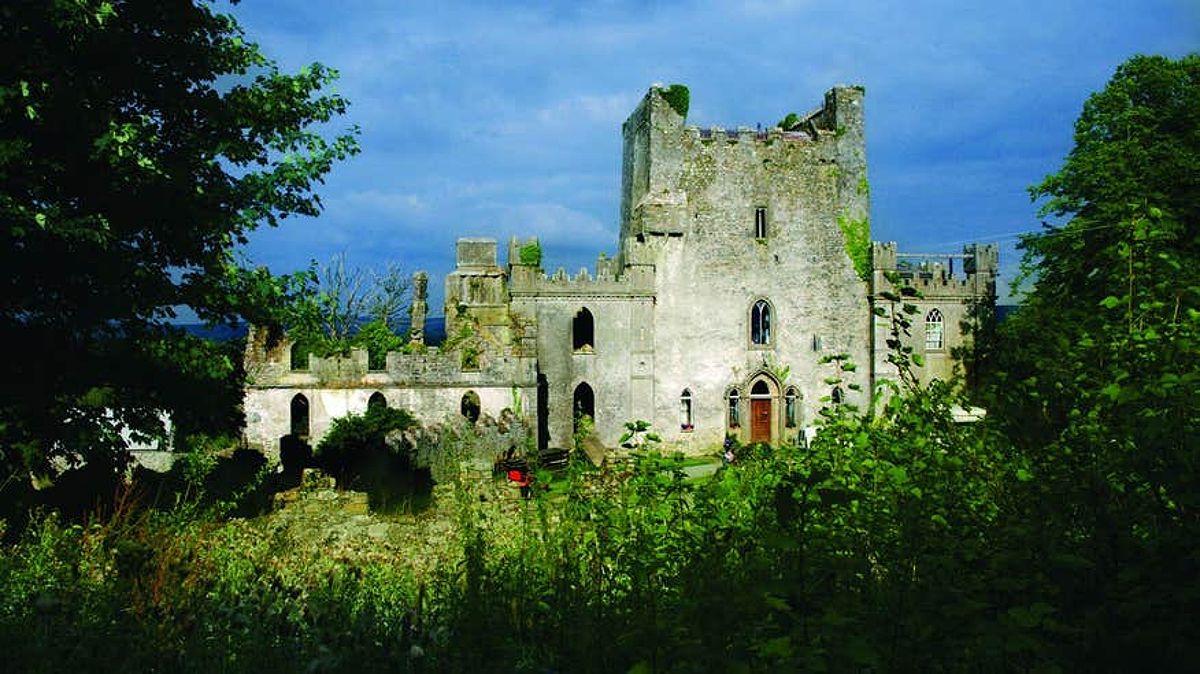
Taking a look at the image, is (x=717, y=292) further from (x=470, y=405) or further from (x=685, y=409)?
(x=470, y=405)

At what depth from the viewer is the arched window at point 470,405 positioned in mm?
30625

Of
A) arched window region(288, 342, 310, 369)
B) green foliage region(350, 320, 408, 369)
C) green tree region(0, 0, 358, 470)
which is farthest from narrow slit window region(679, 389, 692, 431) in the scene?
green tree region(0, 0, 358, 470)

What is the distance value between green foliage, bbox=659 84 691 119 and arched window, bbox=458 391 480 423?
1452cm

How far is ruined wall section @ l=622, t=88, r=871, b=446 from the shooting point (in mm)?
36719

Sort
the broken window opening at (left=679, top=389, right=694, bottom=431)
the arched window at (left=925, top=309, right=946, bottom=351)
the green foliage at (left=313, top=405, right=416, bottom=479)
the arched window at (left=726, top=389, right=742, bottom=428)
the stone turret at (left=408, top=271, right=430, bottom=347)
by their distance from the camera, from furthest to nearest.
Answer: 1. the stone turret at (left=408, top=271, right=430, bottom=347)
2. the arched window at (left=925, top=309, right=946, bottom=351)
3. the arched window at (left=726, top=389, right=742, bottom=428)
4. the broken window opening at (left=679, top=389, right=694, bottom=431)
5. the green foliage at (left=313, top=405, right=416, bottom=479)

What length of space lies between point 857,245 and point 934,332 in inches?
191

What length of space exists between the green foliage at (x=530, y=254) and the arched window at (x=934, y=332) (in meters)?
16.3

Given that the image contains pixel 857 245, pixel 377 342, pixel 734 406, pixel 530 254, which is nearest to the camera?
pixel 530 254

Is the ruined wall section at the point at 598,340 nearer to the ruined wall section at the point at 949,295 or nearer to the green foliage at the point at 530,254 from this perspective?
the green foliage at the point at 530,254

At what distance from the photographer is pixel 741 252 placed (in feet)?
123

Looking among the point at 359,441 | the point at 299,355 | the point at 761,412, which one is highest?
the point at 299,355

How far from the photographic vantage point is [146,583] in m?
5.88

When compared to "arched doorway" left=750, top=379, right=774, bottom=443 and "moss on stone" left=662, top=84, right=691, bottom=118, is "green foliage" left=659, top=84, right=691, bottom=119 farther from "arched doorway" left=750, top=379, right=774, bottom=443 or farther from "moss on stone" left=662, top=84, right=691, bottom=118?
"arched doorway" left=750, top=379, right=774, bottom=443

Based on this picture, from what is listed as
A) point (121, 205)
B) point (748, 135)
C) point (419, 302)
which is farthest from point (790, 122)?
point (121, 205)
